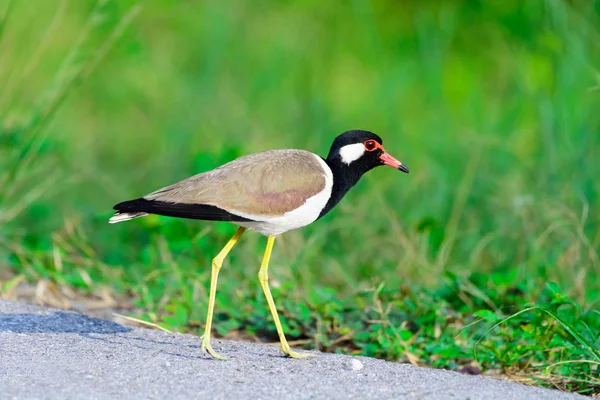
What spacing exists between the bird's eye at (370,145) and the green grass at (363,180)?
74 cm

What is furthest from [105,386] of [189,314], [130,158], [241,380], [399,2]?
[399,2]

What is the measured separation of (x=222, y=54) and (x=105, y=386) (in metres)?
7.06

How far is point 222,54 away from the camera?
1054 centimetres

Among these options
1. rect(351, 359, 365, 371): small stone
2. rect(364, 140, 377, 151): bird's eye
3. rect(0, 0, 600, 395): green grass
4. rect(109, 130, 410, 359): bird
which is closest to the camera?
rect(351, 359, 365, 371): small stone

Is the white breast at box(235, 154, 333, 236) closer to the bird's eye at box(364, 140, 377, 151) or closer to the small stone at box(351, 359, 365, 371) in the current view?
the bird's eye at box(364, 140, 377, 151)

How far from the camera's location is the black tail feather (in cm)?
458

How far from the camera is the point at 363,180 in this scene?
8.37 meters

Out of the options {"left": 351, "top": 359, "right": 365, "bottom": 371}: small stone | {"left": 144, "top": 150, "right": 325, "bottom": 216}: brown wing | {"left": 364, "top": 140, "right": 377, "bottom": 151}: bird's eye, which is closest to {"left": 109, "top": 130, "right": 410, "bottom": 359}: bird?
{"left": 144, "top": 150, "right": 325, "bottom": 216}: brown wing

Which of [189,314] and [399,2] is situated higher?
[399,2]

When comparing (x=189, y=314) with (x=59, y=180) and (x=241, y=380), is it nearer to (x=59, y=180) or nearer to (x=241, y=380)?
(x=241, y=380)

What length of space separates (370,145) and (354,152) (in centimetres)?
12

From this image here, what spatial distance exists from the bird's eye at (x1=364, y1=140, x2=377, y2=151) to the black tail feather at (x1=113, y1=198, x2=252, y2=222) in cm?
89

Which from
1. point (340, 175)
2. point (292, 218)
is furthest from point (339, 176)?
point (292, 218)

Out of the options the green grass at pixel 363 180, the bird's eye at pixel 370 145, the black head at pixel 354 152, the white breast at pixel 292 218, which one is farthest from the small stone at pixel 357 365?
the bird's eye at pixel 370 145
